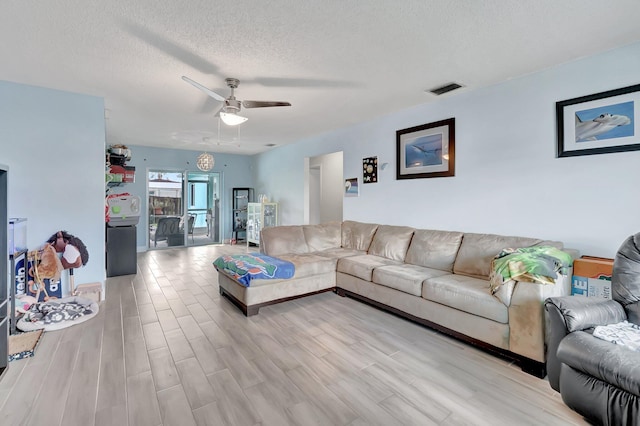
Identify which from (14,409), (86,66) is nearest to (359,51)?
(86,66)

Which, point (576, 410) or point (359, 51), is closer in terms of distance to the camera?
point (576, 410)

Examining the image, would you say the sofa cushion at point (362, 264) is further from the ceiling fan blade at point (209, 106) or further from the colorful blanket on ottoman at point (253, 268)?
the ceiling fan blade at point (209, 106)

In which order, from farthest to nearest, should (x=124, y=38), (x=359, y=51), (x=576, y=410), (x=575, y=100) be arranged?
(x=575, y=100)
(x=359, y=51)
(x=124, y=38)
(x=576, y=410)

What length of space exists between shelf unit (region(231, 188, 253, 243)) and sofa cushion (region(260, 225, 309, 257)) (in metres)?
4.53

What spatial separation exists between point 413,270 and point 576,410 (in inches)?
68.2

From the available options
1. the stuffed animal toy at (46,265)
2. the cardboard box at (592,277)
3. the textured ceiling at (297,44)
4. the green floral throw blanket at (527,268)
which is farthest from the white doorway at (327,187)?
the cardboard box at (592,277)

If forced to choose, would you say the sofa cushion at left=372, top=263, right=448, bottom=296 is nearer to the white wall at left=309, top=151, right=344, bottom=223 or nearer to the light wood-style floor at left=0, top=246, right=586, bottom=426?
the light wood-style floor at left=0, top=246, right=586, bottom=426

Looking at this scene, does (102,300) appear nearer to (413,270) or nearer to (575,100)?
(413,270)

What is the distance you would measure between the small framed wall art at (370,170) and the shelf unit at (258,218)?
322 centimetres

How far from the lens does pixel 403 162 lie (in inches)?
172

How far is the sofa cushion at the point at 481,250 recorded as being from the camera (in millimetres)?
3014

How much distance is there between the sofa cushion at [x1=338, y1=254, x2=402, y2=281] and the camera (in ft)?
11.7

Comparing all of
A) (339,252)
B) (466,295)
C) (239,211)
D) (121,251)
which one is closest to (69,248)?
(121,251)

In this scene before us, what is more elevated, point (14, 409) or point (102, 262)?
point (102, 262)
